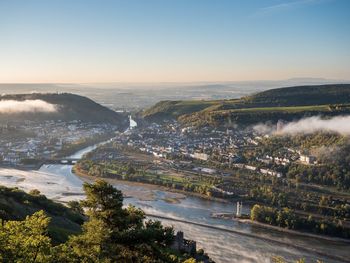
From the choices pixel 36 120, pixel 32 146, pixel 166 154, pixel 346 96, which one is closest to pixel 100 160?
pixel 166 154

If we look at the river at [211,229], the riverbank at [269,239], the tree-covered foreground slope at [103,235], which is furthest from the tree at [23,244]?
the riverbank at [269,239]

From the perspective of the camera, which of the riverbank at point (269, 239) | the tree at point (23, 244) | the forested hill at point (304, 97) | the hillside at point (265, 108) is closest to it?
the tree at point (23, 244)

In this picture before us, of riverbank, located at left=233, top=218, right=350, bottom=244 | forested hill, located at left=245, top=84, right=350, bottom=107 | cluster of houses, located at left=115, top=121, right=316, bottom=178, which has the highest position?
forested hill, located at left=245, top=84, right=350, bottom=107

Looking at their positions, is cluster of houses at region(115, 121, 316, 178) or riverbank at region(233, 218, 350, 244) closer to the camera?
riverbank at region(233, 218, 350, 244)

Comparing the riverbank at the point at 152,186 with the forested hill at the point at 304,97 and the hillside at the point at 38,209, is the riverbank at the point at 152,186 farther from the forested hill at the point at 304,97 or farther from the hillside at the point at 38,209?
the forested hill at the point at 304,97

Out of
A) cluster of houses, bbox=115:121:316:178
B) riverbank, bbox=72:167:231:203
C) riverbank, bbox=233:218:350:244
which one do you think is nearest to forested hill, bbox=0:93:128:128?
cluster of houses, bbox=115:121:316:178

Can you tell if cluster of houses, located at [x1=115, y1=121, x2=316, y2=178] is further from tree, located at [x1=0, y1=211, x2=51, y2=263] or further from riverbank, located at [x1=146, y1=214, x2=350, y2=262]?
tree, located at [x1=0, y1=211, x2=51, y2=263]

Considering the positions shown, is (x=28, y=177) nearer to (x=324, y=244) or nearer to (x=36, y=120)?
(x=324, y=244)
